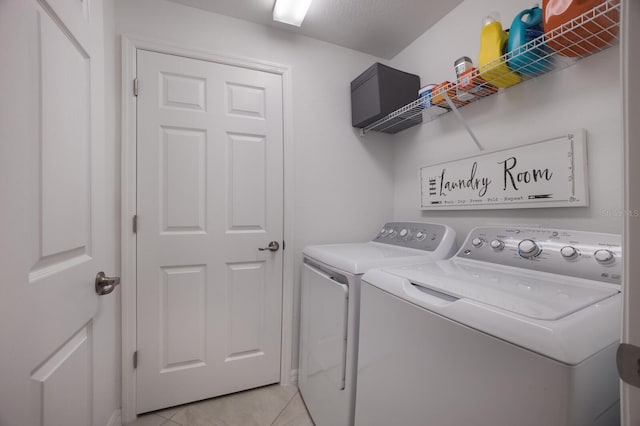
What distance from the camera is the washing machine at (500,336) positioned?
526 mm

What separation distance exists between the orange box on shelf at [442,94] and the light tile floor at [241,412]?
2.00m

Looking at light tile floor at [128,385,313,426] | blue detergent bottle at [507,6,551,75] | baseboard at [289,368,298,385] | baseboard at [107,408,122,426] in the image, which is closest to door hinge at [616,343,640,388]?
blue detergent bottle at [507,6,551,75]

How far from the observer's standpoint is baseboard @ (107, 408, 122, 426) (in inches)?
55.9

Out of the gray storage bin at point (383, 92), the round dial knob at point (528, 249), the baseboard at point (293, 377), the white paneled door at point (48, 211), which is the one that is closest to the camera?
the white paneled door at point (48, 211)

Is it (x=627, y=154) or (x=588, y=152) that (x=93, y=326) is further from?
(x=588, y=152)

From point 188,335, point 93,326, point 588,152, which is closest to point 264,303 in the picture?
point 188,335

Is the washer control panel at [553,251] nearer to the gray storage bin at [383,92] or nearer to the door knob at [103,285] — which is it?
the gray storage bin at [383,92]

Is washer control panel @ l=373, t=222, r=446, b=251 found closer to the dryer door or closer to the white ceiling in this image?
the dryer door

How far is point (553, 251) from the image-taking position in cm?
97

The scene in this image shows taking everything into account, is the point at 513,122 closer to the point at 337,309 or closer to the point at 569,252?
the point at 569,252

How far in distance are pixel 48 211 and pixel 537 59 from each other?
5.81 ft

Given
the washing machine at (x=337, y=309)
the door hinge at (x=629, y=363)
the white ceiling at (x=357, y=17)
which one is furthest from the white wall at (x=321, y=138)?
the door hinge at (x=629, y=363)

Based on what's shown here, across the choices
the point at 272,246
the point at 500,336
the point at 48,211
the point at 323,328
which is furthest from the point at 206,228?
the point at 500,336

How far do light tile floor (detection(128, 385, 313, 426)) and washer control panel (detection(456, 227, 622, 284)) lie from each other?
1.35m
